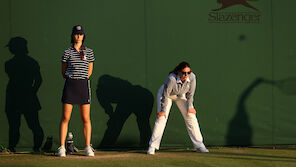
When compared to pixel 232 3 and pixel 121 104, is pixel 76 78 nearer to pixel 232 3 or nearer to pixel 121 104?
pixel 121 104

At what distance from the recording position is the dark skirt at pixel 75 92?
6.40m

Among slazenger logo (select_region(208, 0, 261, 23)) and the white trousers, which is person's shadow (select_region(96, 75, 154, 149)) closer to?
the white trousers

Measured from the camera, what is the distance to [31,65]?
7070mm

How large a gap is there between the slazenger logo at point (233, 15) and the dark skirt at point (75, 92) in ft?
8.62

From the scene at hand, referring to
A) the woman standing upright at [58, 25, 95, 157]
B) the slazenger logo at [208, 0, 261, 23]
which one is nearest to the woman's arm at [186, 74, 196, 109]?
the slazenger logo at [208, 0, 261, 23]

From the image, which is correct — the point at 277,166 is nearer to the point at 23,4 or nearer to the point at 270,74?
the point at 270,74

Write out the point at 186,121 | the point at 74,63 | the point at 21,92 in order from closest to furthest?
the point at 74,63 < the point at 186,121 < the point at 21,92

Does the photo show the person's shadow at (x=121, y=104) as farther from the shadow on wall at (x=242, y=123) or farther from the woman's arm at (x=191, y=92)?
the shadow on wall at (x=242, y=123)

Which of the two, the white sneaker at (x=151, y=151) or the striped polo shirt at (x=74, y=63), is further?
the white sneaker at (x=151, y=151)

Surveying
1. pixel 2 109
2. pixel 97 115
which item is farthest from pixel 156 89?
pixel 2 109

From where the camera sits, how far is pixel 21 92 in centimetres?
706

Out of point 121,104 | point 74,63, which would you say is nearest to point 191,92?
point 121,104

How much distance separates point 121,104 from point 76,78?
1164mm

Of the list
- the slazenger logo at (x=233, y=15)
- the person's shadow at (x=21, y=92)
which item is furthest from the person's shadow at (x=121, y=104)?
the slazenger logo at (x=233, y=15)
